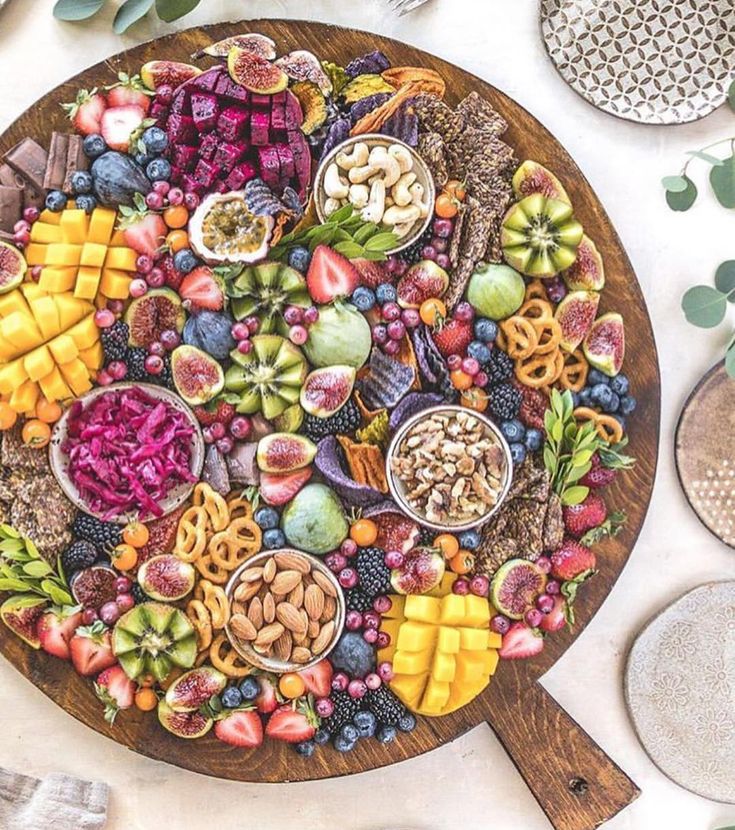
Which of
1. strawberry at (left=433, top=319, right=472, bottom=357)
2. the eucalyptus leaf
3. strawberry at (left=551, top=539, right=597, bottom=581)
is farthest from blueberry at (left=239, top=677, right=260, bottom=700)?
the eucalyptus leaf

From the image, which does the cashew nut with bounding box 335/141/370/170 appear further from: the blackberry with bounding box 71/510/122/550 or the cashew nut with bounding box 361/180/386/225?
the blackberry with bounding box 71/510/122/550

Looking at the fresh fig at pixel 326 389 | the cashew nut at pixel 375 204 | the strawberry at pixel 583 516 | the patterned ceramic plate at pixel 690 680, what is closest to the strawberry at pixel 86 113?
the cashew nut at pixel 375 204

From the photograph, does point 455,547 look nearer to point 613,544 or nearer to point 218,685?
point 613,544

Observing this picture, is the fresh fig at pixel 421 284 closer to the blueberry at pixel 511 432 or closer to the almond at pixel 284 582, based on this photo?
the blueberry at pixel 511 432

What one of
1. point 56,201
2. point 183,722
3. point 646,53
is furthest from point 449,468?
point 646,53

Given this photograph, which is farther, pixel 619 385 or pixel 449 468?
pixel 619 385

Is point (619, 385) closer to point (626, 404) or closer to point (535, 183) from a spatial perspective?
point (626, 404)

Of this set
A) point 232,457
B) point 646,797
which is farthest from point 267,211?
point 646,797
